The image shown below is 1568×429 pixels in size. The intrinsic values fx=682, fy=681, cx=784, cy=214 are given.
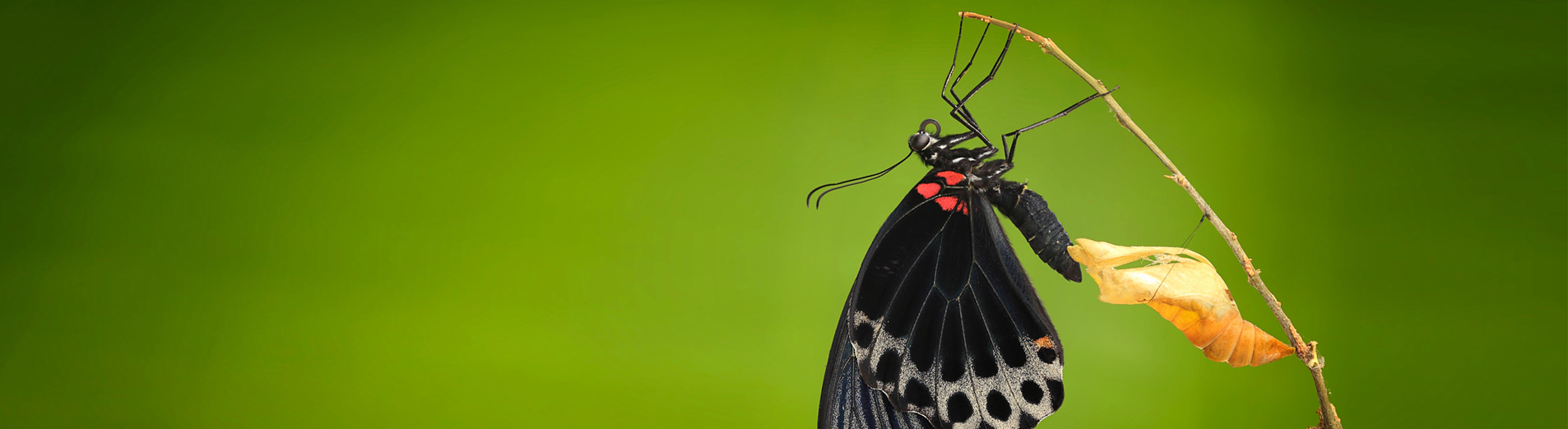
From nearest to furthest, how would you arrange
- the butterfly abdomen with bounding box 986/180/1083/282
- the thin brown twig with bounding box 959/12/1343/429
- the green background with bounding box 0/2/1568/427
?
1. the thin brown twig with bounding box 959/12/1343/429
2. the butterfly abdomen with bounding box 986/180/1083/282
3. the green background with bounding box 0/2/1568/427

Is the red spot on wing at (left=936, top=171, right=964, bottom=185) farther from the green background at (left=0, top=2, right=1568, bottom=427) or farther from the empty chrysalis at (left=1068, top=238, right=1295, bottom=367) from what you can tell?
the green background at (left=0, top=2, right=1568, bottom=427)

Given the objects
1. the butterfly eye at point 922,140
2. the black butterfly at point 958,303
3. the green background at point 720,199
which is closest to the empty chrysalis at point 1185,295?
the black butterfly at point 958,303

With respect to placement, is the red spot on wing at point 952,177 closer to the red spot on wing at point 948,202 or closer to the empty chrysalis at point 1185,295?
the red spot on wing at point 948,202

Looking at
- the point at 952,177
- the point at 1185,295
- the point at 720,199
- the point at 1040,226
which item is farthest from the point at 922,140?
the point at 720,199

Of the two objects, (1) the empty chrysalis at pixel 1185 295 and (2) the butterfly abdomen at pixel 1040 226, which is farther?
(2) the butterfly abdomen at pixel 1040 226

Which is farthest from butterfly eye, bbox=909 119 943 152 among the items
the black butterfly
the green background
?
the green background

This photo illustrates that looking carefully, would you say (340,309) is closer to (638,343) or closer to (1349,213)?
(638,343)

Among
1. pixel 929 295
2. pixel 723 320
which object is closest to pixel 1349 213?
pixel 929 295

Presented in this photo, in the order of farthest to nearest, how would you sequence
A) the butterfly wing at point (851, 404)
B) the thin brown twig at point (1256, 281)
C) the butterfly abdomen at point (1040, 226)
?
the butterfly wing at point (851, 404), the butterfly abdomen at point (1040, 226), the thin brown twig at point (1256, 281)
